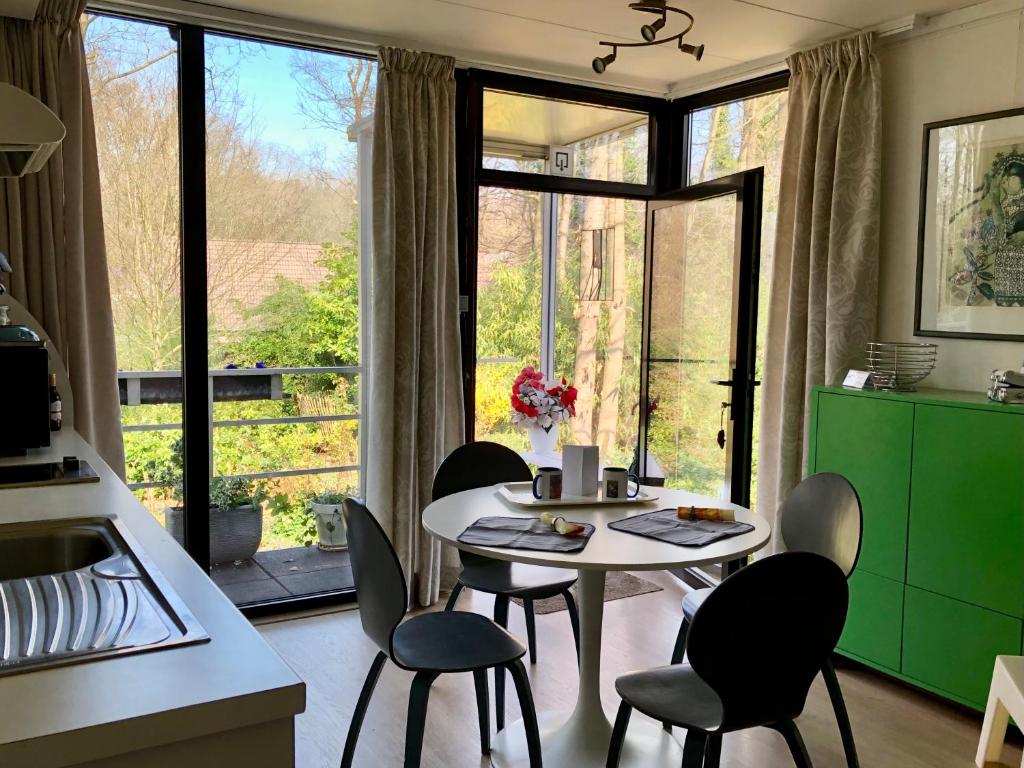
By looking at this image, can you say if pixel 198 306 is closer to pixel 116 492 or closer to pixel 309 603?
pixel 309 603

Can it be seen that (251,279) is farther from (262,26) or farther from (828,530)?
(828,530)

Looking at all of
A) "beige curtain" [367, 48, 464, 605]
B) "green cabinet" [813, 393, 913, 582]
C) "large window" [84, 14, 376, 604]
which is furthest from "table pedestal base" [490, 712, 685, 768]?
"large window" [84, 14, 376, 604]

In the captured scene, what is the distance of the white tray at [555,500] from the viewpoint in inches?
110

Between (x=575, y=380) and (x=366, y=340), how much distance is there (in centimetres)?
280

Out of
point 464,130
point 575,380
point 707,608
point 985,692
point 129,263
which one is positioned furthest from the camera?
point 575,380

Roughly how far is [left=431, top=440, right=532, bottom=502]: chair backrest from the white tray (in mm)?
224

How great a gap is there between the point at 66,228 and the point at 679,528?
243 centimetres

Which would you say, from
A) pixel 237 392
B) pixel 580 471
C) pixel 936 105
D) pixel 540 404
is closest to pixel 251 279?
pixel 237 392

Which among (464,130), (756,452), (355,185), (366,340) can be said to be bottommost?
(756,452)

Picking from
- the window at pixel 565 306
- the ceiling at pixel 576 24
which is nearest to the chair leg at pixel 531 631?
the ceiling at pixel 576 24

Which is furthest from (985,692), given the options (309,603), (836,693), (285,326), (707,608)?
A: (285,326)

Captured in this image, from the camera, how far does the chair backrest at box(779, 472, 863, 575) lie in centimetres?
253

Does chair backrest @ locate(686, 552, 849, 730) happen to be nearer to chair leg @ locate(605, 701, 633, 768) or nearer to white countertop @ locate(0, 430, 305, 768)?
chair leg @ locate(605, 701, 633, 768)

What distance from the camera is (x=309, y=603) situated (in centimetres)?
400
